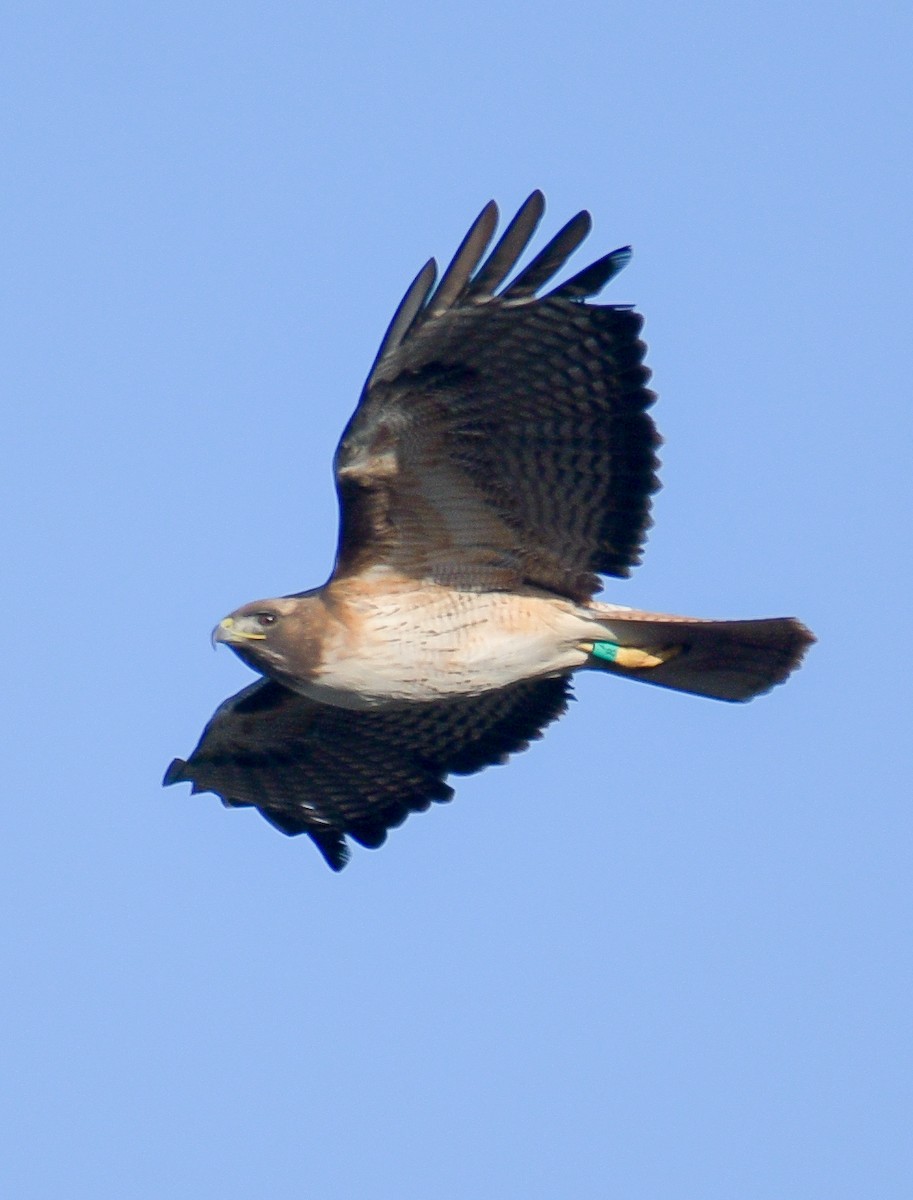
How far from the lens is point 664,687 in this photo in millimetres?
9953

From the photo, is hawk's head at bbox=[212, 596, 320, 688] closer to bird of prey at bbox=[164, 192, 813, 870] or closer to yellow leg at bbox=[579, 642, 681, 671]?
bird of prey at bbox=[164, 192, 813, 870]

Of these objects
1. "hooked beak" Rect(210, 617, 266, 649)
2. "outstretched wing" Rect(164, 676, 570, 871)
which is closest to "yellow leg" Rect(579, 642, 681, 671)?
"outstretched wing" Rect(164, 676, 570, 871)

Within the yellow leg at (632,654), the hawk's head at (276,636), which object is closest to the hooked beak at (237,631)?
the hawk's head at (276,636)

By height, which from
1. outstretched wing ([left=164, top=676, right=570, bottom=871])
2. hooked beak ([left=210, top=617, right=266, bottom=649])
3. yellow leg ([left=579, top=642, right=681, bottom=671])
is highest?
yellow leg ([left=579, top=642, right=681, bottom=671])

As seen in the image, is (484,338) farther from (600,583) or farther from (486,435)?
(600,583)

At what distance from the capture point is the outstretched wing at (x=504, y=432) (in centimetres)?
877

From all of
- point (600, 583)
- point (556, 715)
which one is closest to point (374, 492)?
point (600, 583)

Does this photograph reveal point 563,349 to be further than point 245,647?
No

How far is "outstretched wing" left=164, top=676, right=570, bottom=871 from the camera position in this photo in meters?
10.8

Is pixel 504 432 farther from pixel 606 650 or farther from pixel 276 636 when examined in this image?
pixel 276 636

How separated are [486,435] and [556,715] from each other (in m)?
1.99

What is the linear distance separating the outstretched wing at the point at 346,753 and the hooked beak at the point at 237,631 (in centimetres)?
92

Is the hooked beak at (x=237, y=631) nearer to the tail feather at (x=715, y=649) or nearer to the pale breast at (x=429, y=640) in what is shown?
the pale breast at (x=429, y=640)

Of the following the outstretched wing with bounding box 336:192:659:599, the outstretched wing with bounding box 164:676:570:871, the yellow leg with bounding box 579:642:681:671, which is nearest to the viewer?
the outstretched wing with bounding box 336:192:659:599
